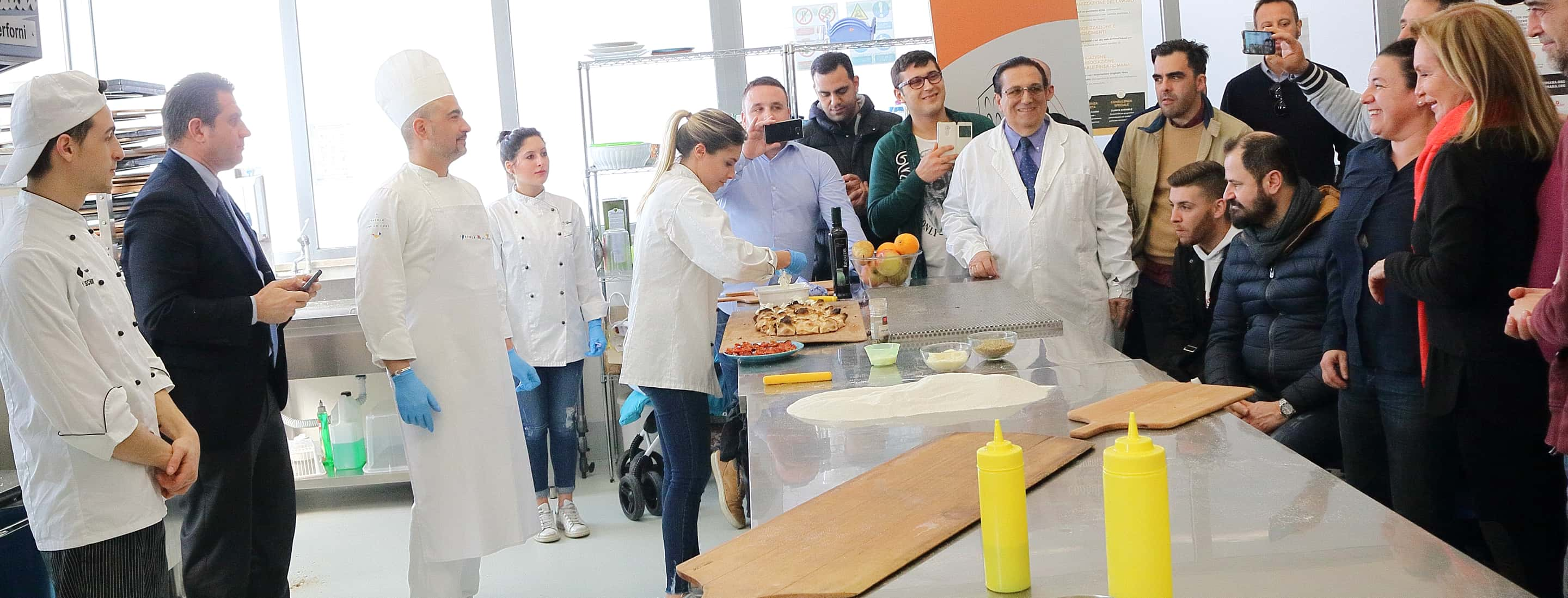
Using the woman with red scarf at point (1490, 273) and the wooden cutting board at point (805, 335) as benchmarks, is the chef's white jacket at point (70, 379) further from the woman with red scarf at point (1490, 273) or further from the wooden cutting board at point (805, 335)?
the woman with red scarf at point (1490, 273)

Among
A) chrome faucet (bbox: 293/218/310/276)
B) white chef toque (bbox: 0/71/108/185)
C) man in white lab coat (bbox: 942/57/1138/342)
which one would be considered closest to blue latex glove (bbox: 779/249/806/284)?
man in white lab coat (bbox: 942/57/1138/342)

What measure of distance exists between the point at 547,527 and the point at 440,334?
1.43 metres

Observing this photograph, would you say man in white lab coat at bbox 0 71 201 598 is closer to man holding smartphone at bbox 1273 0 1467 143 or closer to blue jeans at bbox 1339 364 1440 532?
blue jeans at bbox 1339 364 1440 532

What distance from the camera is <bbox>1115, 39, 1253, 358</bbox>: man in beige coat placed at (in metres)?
3.62

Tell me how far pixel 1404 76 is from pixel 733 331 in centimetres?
162

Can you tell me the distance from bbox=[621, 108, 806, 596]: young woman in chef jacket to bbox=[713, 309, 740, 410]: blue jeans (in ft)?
1.06

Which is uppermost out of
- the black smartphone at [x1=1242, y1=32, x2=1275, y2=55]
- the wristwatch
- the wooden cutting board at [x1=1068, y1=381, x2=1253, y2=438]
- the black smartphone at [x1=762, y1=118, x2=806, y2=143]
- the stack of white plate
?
the stack of white plate

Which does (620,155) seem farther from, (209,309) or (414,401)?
(209,309)

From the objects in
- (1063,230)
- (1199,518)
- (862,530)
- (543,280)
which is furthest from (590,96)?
(1199,518)

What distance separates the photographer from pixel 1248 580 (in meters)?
1.13

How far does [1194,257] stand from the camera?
3.31 meters

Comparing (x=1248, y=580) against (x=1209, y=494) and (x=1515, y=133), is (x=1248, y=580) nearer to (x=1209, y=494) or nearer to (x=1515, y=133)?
(x=1209, y=494)

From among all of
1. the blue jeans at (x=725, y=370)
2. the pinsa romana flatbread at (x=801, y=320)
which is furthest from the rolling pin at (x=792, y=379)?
the blue jeans at (x=725, y=370)

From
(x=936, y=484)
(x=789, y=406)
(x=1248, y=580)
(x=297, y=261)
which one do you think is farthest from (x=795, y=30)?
(x=1248, y=580)
